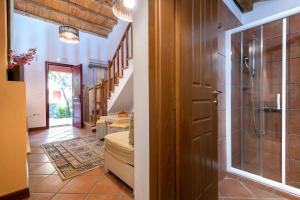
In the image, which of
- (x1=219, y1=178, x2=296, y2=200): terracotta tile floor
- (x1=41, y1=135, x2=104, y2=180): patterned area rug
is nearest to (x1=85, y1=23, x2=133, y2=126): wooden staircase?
(x1=41, y1=135, x2=104, y2=180): patterned area rug

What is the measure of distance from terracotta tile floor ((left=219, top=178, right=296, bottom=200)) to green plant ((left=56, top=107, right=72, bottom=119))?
8557 millimetres

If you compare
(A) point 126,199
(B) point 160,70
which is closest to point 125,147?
(A) point 126,199

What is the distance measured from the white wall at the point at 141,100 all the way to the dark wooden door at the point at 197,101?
0.75ft

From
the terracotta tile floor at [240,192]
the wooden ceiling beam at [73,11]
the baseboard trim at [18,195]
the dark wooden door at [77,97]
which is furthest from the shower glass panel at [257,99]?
the wooden ceiling beam at [73,11]

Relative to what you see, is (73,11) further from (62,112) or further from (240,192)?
(240,192)

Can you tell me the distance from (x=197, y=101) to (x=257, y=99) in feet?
5.56

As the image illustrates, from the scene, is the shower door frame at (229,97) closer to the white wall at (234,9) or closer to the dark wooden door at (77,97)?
the white wall at (234,9)

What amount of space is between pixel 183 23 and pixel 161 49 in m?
0.31

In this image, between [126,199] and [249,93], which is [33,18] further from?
[249,93]

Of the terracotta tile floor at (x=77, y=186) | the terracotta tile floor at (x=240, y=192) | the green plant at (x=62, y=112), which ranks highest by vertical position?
the green plant at (x=62, y=112)

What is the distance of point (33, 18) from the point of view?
499 cm

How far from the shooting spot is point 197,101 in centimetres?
133

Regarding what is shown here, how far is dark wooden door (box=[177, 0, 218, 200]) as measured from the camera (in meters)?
1.13

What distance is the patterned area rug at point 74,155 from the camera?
7.75 feet
